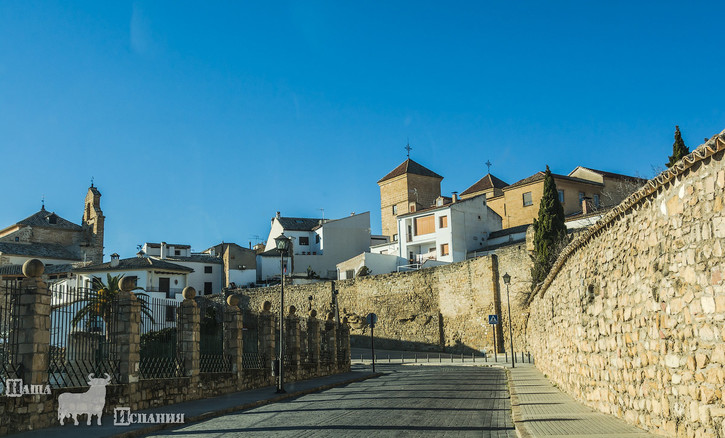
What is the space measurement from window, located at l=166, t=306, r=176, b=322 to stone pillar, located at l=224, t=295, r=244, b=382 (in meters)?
2.28

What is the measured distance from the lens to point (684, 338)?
23.9ft

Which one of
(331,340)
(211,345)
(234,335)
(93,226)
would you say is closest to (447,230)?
(331,340)

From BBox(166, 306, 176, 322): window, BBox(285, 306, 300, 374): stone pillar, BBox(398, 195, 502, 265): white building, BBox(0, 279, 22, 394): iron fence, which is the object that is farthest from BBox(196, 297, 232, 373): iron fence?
BBox(398, 195, 502, 265): white building

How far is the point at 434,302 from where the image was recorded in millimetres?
48562

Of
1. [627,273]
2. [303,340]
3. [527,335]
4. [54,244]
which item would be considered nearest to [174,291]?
[54,244]

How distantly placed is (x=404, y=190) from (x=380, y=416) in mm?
63783

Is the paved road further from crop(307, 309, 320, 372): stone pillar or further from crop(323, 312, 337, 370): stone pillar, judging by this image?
crop(323, 312, 337, 370): stone pillar

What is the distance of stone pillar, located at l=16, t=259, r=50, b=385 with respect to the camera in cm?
1110

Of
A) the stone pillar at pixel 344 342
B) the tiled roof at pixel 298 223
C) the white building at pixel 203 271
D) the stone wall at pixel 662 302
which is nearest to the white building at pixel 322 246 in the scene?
the tiled roof at pixel 298 223

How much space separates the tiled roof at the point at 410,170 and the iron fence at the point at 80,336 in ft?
207

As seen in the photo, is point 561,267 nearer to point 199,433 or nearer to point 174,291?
point 199,433

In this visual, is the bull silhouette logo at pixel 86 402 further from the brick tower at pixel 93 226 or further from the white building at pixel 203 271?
the brick tower at pixel 93 226

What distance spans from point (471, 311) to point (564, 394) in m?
30.4

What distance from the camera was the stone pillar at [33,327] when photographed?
36.4 ft
